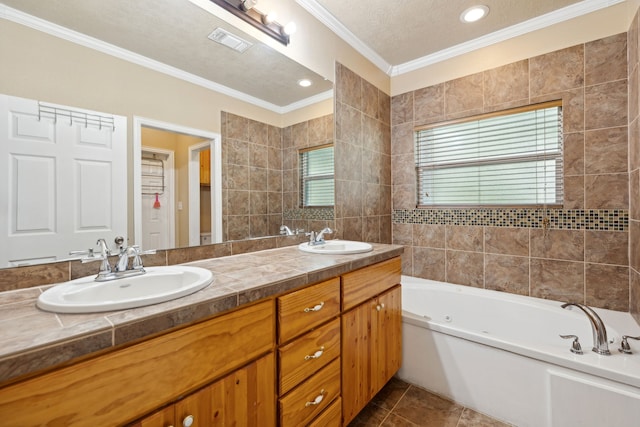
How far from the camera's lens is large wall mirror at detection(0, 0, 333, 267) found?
97 centimetres

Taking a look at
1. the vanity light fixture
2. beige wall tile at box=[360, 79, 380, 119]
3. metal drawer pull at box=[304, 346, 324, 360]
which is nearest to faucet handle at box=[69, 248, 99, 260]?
metal drawer pull at box=[304, 346, 324, 360]

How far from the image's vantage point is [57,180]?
987 millimetres

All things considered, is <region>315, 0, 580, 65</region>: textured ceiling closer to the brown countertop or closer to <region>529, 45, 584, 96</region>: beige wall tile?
<region>529, 45, 584, 96</region>: beige wall tile

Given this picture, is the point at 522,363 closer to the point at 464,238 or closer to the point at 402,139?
the point at 464,238

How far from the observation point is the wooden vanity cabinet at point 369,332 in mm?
1360

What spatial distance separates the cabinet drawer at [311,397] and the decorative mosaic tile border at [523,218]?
Result: 1757mm

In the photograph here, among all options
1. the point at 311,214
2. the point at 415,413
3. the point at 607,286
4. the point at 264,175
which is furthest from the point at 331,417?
the point at 607,286

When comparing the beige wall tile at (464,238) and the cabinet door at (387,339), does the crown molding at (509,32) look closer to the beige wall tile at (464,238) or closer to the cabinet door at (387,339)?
the beige wall tile at (464,238)

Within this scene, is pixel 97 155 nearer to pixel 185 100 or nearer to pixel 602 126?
pixel 185 100

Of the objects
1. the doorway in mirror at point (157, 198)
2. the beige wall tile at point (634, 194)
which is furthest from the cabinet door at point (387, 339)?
the beige wall tile at point (634, 194)

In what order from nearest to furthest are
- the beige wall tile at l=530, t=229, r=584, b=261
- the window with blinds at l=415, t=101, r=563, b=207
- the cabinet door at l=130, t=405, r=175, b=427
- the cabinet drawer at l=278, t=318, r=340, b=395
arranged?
the cabinet door at l=130, t=405, r=175, b=427 → the cabinet drawer at l=278, t=318, r=340, b=395 → the beige wall tile at l=530, t=229, r=584, b=261 → the window with blinds at l=415, t=101, r=563, b=207

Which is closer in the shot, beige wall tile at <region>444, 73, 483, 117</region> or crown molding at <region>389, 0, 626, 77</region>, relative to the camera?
crown molding at <region>389, 0, 626, 77</region>

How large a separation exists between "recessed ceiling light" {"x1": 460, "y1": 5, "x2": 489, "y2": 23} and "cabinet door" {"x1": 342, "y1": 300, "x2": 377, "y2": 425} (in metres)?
2.11

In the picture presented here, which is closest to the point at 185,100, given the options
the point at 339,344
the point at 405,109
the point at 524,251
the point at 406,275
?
the point at 339,344
